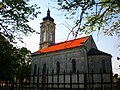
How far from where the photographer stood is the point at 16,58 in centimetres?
1138

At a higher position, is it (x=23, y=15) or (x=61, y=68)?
(x=23, y=15)

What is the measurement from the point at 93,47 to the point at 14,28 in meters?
23.2

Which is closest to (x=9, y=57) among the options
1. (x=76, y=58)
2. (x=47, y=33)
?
(x=76, y=58)

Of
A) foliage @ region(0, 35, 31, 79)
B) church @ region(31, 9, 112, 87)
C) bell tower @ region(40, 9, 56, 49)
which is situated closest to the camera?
foliage @ region(0, 35, 31, 79)

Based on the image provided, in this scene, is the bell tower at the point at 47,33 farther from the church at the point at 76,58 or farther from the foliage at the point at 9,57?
the foliage at the point at 9,57

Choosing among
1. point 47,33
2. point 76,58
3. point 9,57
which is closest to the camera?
point 9,57

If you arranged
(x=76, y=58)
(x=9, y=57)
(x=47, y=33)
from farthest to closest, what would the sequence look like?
1. (x=47, y=33)
2. (x=76, y=58)
3. (x=9, y=57)

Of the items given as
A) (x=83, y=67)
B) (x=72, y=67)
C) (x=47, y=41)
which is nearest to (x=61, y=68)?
(x=72, y=67)

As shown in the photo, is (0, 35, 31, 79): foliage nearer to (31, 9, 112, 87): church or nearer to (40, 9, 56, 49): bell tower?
(31, 9, 112, 87): church

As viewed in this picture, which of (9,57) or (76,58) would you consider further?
(76,58)

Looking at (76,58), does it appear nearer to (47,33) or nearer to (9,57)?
(47,33)

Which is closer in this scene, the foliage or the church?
the foliage

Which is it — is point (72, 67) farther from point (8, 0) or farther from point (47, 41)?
point (8, 0)

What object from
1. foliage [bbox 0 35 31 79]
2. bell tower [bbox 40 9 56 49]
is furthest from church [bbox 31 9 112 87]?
foliage [bbox 0 35 31 79]
